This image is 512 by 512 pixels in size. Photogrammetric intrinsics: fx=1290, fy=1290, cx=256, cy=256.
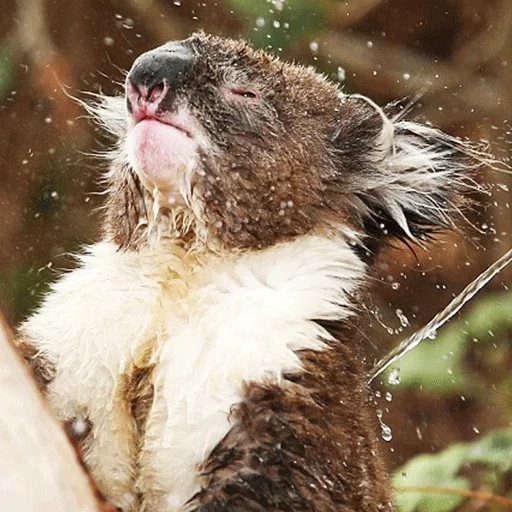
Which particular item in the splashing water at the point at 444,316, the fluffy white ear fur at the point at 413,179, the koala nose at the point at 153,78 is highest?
the koala nose at the point at 153,78

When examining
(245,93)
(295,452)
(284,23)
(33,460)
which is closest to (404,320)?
(284,23)

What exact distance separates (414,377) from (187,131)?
2.40 metres

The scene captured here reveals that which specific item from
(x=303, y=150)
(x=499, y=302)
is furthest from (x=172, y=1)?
(x=303, y=150)

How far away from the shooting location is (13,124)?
680 centimetres

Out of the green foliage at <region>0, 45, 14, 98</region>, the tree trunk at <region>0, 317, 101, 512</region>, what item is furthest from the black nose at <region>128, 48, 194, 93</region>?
the green foliage at <region>0, 45, 14, 98</region>

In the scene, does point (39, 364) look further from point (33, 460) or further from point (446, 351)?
point (446, 351)

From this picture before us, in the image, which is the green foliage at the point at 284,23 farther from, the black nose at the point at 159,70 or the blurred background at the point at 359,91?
the black nose at the point at 159,70

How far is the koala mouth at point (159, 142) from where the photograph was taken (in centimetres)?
298

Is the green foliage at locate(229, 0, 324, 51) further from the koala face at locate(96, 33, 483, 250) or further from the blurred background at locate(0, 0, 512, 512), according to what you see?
the koala face at locate(96, 33, 483, 250)

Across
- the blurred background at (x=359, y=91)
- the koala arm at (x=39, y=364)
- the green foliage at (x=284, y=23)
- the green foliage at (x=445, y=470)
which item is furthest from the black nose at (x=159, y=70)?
the green foliage at (x=284, y=23)

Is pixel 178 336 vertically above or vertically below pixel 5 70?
above

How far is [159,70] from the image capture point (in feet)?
9.98

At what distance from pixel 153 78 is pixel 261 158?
13.9 inches

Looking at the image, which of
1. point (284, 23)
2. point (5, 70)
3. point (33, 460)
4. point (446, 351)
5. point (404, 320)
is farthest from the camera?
point (404, 320)
